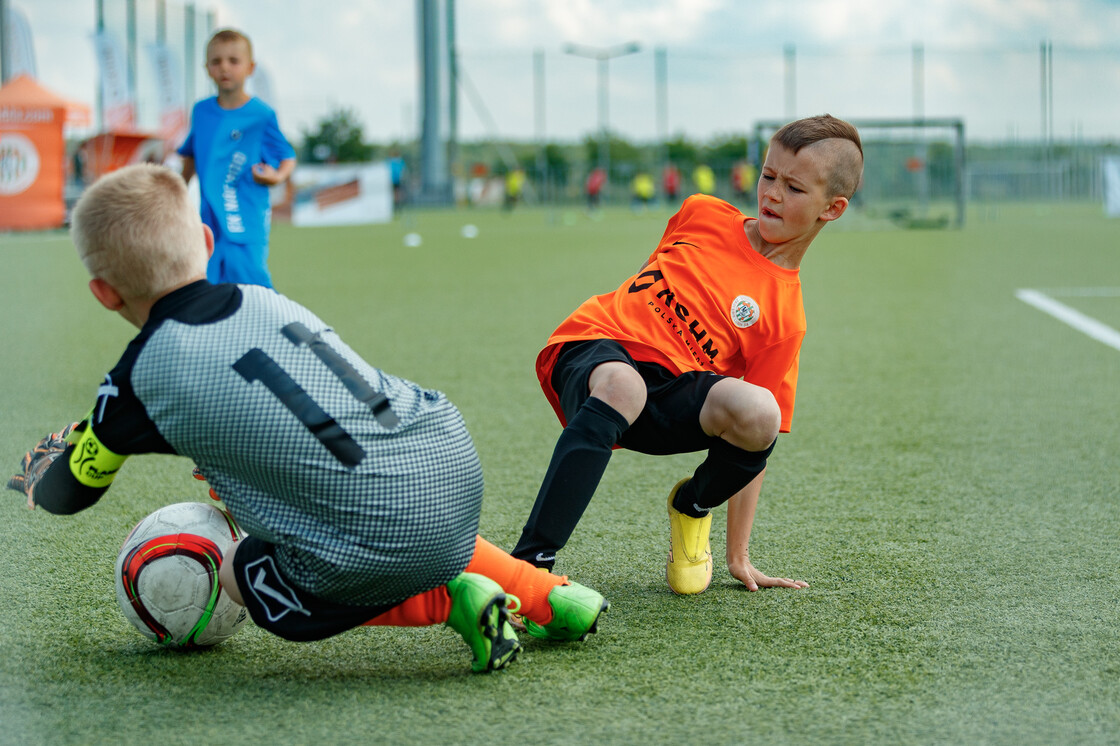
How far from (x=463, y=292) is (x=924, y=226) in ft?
48.4

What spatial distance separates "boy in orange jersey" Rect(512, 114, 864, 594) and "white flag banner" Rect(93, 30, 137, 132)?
22.8 metres

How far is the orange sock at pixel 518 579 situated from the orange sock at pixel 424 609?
0.34 ft

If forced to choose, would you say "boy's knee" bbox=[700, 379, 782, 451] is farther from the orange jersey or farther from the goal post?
the goal post

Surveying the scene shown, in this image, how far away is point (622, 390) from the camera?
2.40 metres

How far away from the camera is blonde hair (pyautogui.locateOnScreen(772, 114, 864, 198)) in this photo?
102 inches

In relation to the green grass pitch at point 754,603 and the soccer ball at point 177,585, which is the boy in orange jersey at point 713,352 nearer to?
the green grass pitch at point 754,603

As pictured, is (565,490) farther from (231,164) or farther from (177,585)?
(231,164)

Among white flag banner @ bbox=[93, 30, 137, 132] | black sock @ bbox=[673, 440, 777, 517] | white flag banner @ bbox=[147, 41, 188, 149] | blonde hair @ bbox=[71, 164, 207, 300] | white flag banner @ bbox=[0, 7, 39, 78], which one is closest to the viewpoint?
blonde hair @ bbox=[71, 164, 207, 300]

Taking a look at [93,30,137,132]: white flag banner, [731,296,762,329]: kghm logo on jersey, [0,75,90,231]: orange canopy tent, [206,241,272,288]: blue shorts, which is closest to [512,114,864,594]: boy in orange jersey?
[731,296,762,329]: kghm logo on jersey

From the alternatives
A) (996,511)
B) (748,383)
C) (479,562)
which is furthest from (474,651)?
(996,511)

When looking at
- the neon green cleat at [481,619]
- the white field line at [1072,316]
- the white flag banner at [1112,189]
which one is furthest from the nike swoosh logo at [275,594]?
the white flag banner at [1112,189]

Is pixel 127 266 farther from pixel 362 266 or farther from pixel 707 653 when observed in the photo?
pixel 362 266

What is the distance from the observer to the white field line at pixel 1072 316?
22.5 feet

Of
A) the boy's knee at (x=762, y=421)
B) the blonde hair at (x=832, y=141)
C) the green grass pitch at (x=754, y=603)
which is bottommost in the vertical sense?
the green grass pitch at (x=754, y=603)
